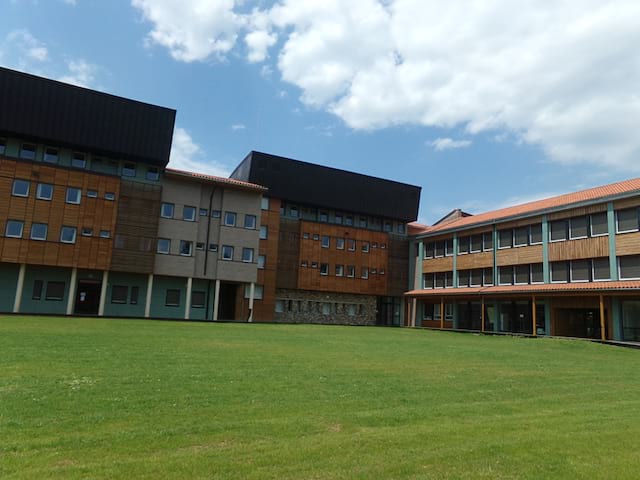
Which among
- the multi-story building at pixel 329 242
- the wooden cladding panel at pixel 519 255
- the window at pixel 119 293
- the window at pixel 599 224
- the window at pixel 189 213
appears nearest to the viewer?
the window at pixel 599 224

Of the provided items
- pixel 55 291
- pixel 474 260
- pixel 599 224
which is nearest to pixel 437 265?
pixel 474 260

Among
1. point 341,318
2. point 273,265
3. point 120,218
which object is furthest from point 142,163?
point 341,318

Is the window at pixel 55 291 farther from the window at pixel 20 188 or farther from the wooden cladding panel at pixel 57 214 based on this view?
the window at pixel 20 188

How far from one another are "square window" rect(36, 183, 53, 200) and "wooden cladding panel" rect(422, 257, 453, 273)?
32.1 meters

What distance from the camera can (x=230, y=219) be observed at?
40.6m

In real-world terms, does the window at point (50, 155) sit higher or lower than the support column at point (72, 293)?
higher

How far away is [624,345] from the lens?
26.8 meters

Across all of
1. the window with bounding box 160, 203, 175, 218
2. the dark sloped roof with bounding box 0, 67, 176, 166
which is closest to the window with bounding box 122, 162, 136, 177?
the dark sloped roof with bounding box 0, 67, 176, 166

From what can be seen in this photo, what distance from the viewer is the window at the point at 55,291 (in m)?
33.9

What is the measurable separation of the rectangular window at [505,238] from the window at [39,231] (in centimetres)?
3348

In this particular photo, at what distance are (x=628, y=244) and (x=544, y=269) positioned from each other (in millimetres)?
6210

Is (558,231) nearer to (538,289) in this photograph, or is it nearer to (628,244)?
(538,289)

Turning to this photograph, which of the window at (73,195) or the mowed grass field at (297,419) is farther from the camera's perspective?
the window at (73,195)

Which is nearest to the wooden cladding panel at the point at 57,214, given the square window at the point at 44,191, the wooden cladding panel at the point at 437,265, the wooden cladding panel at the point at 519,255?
the square window at the point at 44,191
